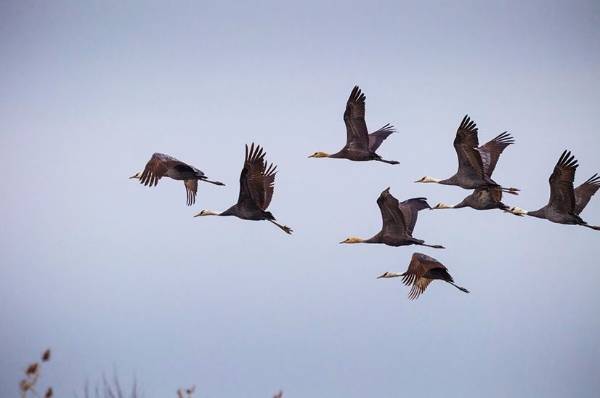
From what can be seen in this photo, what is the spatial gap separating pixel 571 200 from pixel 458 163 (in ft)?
12.9

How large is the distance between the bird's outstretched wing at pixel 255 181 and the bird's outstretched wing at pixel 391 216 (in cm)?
335

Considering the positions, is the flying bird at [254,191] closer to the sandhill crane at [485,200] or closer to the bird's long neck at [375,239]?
the bird's long neck at [375,239]

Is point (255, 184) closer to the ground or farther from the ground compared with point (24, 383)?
farther from the ground

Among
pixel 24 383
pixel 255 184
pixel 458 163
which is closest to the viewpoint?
pixel 24 383

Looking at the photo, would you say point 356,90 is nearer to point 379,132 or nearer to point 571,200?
point 379,132

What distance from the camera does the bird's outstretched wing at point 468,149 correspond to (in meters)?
35.3

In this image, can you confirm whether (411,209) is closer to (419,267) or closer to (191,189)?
(419,267)

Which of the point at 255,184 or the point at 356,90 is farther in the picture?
the point at 356,90

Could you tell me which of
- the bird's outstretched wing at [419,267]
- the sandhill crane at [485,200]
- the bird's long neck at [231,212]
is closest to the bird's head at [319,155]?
the sandhill crane at [485,200]

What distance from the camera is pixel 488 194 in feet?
127

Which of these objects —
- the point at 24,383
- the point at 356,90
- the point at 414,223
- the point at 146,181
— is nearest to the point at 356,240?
the point at 414,223

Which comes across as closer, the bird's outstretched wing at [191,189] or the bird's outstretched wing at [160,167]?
the bird's outstretched wing at [160,167]

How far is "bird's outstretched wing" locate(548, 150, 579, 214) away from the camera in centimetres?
3575

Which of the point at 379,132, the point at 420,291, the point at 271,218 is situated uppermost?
the point at 379,132
